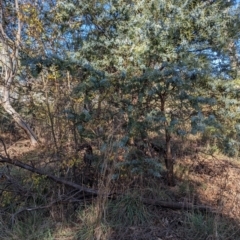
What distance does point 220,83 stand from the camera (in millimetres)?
3701

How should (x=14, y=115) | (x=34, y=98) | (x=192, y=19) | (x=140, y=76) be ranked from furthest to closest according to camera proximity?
(x=14, y=115) → (x=34, y=98) → (x=192, y=19) → (x=140, y=76)

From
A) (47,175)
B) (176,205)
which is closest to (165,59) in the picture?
(176,205)

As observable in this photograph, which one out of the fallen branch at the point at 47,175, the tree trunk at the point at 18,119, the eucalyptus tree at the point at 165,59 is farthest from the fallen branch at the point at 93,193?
the tree trunk at the point at 18,119

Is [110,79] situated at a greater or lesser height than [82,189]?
greater

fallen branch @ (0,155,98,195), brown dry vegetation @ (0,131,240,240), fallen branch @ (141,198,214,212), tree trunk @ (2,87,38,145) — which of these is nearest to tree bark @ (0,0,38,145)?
tree trunk @ (2,87,38,145)

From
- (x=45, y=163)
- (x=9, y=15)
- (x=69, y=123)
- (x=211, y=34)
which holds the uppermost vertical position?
(x=9, y=15)

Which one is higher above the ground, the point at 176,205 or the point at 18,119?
the point at 18,119

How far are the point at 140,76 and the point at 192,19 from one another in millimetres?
1046

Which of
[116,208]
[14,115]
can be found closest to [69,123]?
[116,208]

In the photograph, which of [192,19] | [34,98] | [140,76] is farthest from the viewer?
[34,98]

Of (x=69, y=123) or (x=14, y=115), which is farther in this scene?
(x=14, y=115)

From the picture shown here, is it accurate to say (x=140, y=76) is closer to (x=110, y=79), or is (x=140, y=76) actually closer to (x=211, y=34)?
(x=110, y=79)

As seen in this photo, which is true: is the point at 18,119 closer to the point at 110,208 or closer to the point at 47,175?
the point at 47,175

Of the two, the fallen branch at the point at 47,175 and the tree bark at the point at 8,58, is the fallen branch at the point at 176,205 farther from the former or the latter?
the tree bark at the point at 8,58
